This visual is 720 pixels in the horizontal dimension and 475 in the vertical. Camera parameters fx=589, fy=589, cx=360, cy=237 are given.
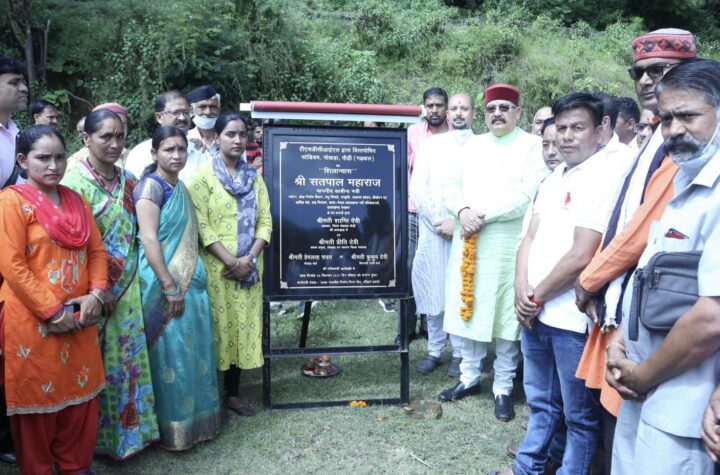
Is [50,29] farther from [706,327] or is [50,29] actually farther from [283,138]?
[706,327]

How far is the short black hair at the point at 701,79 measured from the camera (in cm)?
187

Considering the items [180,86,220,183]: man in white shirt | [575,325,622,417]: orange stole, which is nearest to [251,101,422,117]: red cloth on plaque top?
[180,86,220,183]: man in white shirt

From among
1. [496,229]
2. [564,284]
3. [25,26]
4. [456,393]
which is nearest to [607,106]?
[564,284]

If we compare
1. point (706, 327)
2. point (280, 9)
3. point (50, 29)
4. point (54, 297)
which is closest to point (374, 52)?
point (280, 9)

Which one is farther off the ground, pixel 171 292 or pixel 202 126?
pixel 202 126

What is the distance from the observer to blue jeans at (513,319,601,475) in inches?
116

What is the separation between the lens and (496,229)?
433 centimetres

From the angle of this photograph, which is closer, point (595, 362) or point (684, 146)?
point (684, 146)

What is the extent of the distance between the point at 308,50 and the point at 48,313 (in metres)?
9.53

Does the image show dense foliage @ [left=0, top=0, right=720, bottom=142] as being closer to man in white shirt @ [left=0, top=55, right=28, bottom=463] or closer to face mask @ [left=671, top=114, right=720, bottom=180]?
man in white shirt @ [left=0, top=55, right=28, bottom=463]

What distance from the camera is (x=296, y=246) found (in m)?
4.23

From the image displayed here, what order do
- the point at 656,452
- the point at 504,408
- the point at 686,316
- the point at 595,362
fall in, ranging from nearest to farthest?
the point at 686,316 < the point at 656,452 < the point at 595,362 < the point at 504,408

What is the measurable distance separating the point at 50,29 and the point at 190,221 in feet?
25.7

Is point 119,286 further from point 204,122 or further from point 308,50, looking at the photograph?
point 308,50
